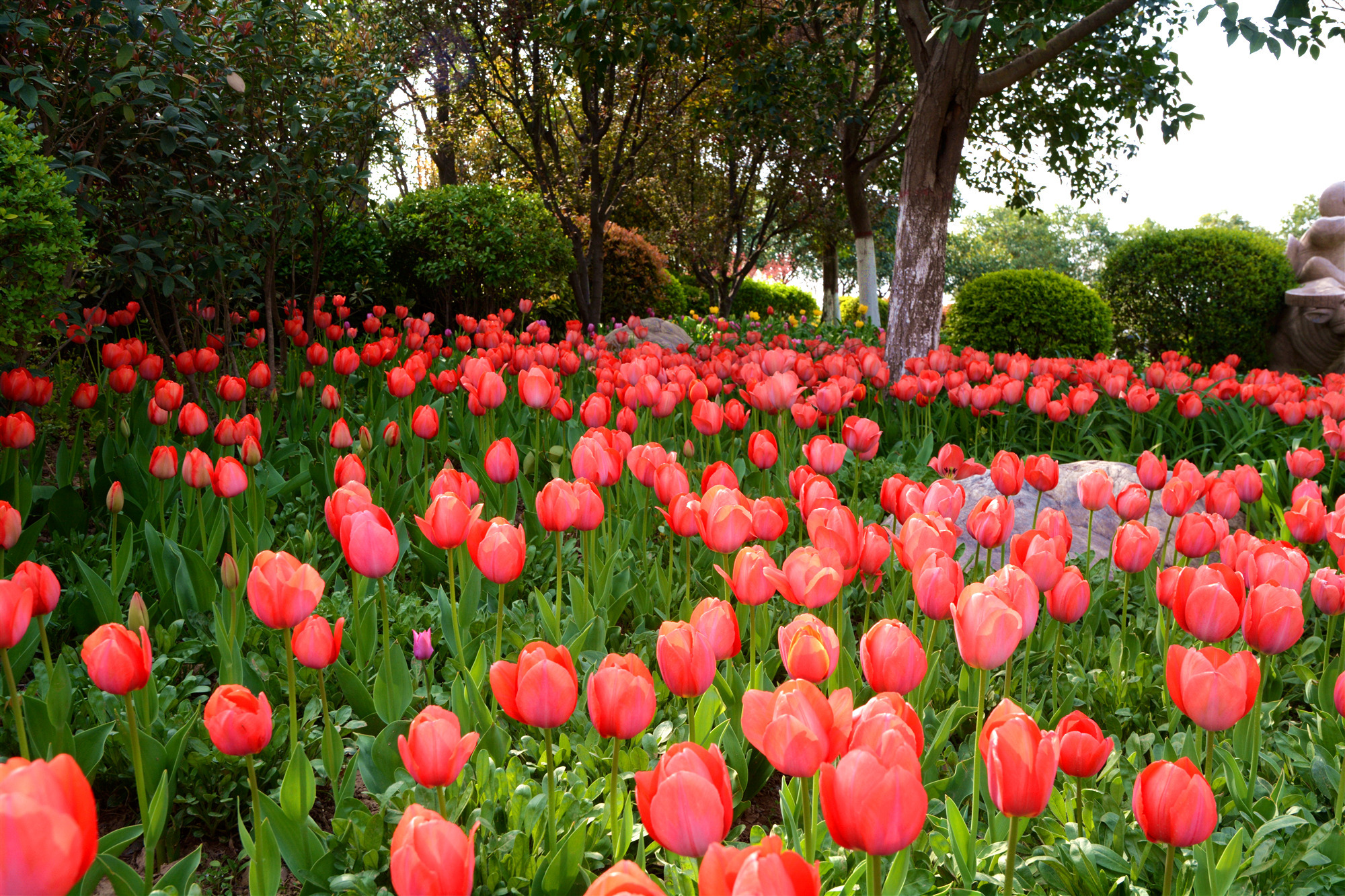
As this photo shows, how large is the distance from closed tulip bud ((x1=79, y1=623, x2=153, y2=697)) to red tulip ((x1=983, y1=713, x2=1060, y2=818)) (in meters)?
1.33

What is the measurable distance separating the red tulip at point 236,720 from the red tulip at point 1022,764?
1.07 metres

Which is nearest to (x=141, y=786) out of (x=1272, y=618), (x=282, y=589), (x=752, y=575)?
(x=282, y=589)

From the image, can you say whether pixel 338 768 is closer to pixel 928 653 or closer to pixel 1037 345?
pixel 928 653

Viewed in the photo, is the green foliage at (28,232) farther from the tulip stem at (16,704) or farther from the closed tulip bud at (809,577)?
the closed tulip bud at (809,577)

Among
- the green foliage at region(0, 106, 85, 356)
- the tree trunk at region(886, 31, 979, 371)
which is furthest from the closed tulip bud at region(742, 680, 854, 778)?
the tree trunk at region(886, 31, 979, 371)

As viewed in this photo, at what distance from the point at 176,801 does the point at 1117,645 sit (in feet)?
8.47

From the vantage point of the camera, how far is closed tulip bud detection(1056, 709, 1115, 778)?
1.45 metres

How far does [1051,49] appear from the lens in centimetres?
637

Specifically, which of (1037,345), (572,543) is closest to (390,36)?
(572,543)

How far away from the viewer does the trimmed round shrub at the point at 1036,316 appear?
11.8m

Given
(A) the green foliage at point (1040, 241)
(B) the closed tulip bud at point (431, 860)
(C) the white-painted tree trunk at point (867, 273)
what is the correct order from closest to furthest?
(B) the closed tulip bud at point (431, 860), (C) the white-painted tree trunk at point (867, 273), (A) the green foliage at point (1040, 241)

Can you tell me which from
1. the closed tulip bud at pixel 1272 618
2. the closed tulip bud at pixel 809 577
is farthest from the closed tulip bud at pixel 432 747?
the closed tulip bud at pixel 1272 618

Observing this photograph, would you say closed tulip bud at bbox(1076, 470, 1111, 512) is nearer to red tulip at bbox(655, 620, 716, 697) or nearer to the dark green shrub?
red tulip at bbox(655, 620, 716, 697)

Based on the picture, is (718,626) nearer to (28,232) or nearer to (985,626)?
(985,626)
